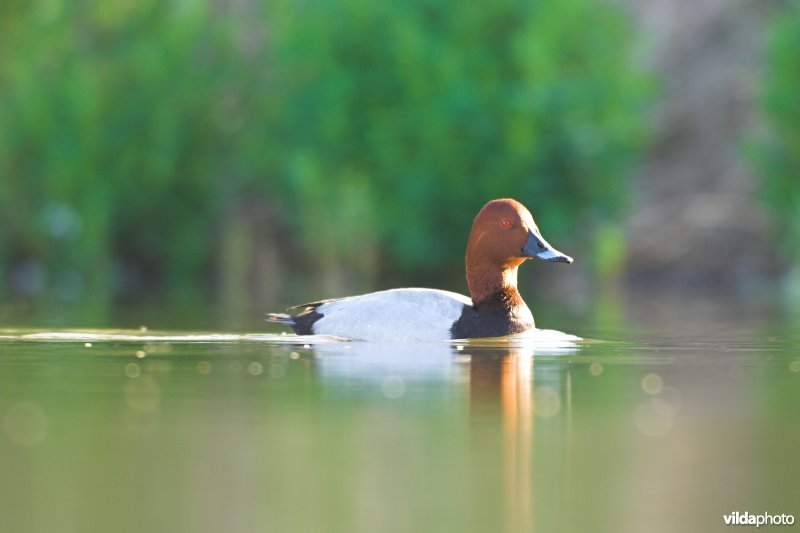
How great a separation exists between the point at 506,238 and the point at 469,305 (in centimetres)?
63

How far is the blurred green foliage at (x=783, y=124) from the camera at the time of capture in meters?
25.1

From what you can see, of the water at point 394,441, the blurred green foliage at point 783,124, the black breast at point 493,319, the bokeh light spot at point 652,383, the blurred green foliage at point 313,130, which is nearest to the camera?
the water at point 394,441

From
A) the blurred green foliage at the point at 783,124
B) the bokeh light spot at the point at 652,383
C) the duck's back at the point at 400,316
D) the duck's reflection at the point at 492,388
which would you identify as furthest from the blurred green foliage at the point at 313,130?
the bokeh light spot at the point at 652,383

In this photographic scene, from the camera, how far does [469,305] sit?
11711mm

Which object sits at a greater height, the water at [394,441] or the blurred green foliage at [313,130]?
the blurred green foliage at [313,130]

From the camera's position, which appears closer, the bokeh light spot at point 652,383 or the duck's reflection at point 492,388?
the duck's reflection at point 492,388

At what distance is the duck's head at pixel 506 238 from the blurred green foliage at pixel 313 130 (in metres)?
13.2

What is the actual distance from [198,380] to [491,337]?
2.95m

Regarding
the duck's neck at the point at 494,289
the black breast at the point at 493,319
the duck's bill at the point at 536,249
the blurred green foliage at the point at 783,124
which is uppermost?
the blurred green foliage at the point at 783,124

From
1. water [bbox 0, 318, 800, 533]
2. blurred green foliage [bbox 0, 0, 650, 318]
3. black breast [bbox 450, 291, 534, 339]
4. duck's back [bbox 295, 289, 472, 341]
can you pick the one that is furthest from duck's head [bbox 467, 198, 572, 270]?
blurred green foliage [bbox 0, 0, 650, 318]

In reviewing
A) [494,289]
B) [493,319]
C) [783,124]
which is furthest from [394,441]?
[783,124]

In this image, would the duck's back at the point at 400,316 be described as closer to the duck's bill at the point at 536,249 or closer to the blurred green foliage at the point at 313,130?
the duck's bill at the point at 536,249

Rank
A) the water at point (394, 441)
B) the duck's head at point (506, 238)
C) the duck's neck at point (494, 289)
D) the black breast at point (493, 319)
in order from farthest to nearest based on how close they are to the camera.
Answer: the duck's head at point (506, 238)
the duck's neck at point (494, 289)
the black breast at point (493, 319)
the water at point (394, 441)

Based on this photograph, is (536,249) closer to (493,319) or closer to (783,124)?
(493,319)
